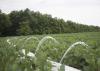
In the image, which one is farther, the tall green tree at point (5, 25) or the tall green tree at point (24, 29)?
the tall green tree at point (5, 25)

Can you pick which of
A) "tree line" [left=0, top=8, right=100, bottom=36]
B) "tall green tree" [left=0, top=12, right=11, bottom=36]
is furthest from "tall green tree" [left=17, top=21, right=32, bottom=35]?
"tall green tree" [left=0, top=12, right=11, bottom=36]

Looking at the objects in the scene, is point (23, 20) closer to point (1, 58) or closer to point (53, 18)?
point (53, 18)

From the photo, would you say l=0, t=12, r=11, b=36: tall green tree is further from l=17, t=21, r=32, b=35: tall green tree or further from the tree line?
l=17, t=21, r=32, b=35: tall green tree

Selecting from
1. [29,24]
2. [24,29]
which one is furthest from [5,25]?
[29,24]

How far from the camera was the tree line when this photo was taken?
51.7 metres

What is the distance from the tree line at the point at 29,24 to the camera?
2035 inches

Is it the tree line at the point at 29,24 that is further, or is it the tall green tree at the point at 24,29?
the tree line at the point at 29,24

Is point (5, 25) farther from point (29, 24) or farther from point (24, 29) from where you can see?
point (29, 24)

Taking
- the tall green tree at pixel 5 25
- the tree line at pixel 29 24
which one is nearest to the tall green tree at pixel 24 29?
the tree line at pixel 29 24

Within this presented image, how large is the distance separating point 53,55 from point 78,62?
1700 mm

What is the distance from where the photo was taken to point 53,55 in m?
8.29

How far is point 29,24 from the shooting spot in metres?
53.4

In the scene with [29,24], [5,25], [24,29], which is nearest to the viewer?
Answer: [24,29]

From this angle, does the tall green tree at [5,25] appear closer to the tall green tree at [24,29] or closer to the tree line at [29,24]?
the tree line at [29,24]
